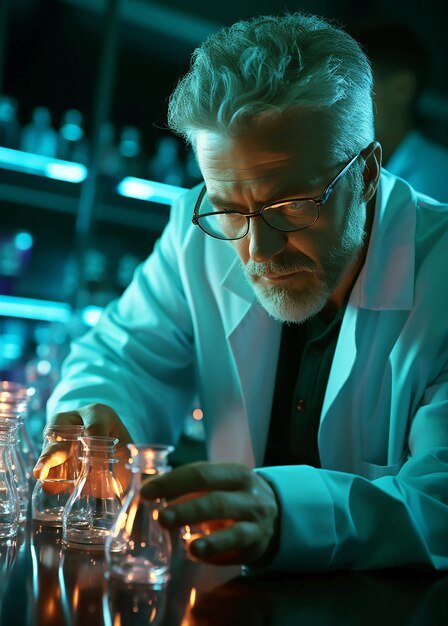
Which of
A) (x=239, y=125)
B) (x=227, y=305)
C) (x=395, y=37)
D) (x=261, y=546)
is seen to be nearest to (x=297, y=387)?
(x=227, y=305)

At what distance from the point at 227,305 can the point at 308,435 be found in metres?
0.35

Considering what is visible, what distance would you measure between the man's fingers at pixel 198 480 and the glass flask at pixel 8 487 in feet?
1.08

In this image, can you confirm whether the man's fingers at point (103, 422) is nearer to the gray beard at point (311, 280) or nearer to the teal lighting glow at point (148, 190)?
the gray beard at point (311, 280)

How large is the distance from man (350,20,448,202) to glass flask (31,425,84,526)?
2.51 m

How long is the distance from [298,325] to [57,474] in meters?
0.79

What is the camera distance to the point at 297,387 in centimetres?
185

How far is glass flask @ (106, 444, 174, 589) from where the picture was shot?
0.96 meters

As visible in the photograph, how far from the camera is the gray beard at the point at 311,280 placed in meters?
1.54

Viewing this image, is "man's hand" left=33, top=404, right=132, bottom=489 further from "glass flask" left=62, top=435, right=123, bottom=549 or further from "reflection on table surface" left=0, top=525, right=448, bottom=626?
"reflection on table surface" left=0, top=525, right=448, bottom=626

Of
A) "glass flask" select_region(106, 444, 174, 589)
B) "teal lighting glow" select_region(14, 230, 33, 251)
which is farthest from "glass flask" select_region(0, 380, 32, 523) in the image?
"teal lighting glow" select_region(14, 230, 33, 251)

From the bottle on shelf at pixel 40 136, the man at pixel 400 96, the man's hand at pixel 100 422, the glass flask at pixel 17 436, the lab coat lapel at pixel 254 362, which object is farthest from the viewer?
the bottle on shelf at pixel 40 136

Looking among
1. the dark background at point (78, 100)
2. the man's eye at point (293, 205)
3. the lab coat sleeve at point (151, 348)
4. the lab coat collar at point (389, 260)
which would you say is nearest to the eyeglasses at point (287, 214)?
the man's eye at point (293, 205)

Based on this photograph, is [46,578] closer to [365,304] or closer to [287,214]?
[287,214]

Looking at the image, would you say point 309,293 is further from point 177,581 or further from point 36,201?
point 36,201
